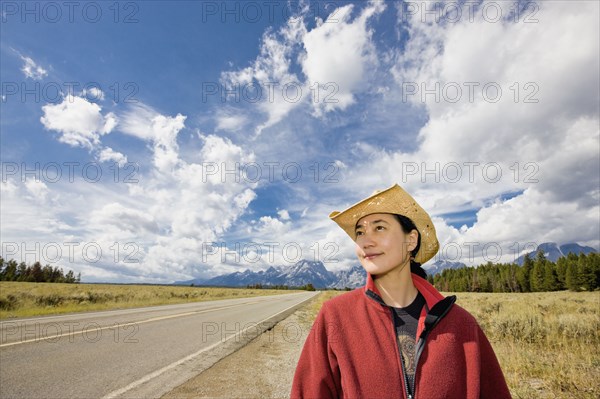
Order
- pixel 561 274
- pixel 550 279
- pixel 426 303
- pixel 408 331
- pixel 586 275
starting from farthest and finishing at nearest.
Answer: pixel 550 279 < pixel 561 274 < pixel 586 275 < pixel 426 303 < pixel 408 331

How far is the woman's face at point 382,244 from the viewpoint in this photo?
81.9 inches

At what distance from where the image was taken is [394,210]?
87.8 inches

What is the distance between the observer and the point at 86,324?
37.1 ft

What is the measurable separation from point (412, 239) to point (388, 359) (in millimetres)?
852

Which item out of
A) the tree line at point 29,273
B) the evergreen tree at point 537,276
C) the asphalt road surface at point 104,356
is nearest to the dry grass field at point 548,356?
the asphalt road surface at point 104,356

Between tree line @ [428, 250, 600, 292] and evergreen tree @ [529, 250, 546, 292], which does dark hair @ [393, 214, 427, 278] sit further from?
evergreen tree @ [529, 250, 546, 292]

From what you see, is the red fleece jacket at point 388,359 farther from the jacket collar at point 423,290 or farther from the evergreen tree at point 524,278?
the evergreen tree at point 524,278

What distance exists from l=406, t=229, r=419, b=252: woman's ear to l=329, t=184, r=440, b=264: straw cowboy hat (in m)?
0.06

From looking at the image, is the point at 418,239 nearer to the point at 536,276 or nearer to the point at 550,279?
the point at 550,279

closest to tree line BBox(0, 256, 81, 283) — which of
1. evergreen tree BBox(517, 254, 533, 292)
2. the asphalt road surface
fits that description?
the asphalt road surface

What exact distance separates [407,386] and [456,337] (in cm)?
40

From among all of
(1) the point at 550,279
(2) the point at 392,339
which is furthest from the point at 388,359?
(1) the point at 550,279

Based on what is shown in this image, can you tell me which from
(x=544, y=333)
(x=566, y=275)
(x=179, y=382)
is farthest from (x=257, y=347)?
(x=566, y=275)

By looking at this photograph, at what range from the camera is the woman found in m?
1.76
